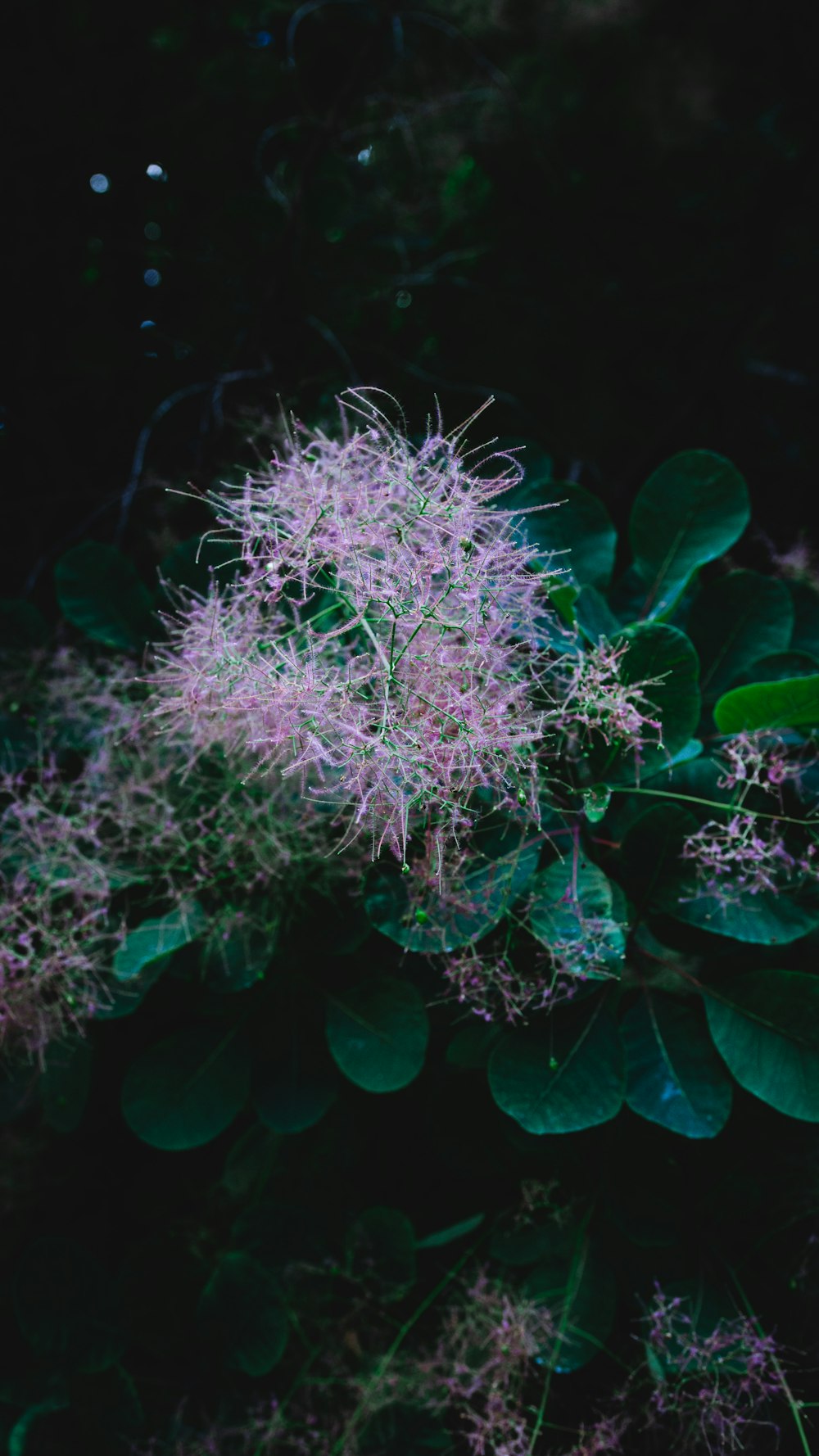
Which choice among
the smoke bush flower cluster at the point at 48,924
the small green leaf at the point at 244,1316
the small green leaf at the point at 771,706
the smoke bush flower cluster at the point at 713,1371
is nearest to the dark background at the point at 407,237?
the smoke bush flower cluster at the point at 48,924

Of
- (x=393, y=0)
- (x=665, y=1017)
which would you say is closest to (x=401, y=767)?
(x=665, y=1017)

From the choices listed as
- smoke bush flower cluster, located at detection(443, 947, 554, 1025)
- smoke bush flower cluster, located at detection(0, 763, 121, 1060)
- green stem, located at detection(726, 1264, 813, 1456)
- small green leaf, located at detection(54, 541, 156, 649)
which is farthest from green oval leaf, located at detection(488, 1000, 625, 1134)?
small green leaf, located at detection(54, 541, 156, 649)

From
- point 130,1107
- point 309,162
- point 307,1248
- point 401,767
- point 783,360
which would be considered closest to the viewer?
point 401,767

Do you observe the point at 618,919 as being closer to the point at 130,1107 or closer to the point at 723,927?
the point at 723,927

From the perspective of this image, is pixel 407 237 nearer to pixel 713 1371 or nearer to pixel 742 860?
pixel 742 860

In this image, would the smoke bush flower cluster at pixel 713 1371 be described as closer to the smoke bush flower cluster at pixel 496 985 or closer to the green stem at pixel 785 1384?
the green stem at pixel 785 1384

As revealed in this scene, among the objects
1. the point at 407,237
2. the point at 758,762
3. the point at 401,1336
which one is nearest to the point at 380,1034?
the point at 401,1336

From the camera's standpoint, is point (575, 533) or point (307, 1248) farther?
point (307, 1248)
